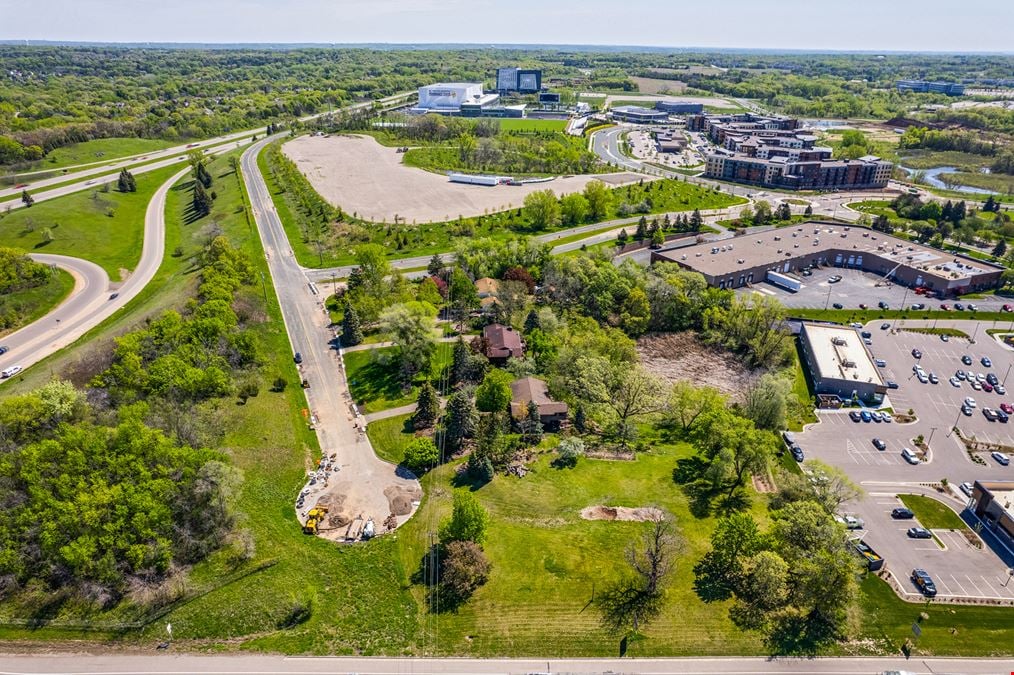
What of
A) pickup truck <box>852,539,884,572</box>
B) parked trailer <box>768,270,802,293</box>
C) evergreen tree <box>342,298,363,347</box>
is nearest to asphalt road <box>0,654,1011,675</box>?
pickup truck <box>852,539,884,572</box>

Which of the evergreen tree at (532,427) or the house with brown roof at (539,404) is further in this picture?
the house with brown roof at (539,404)

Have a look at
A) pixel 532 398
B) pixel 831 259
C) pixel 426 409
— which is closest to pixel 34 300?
pixel 426 409

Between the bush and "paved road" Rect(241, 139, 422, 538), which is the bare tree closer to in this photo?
"paved road" Rect(241, 139, 422, 538)

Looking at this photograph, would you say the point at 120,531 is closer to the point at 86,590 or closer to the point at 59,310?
the point at 86,590

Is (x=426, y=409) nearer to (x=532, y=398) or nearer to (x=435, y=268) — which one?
(x=532, y=398)

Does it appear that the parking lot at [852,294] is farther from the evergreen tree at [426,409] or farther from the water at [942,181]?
the water at [942,181]

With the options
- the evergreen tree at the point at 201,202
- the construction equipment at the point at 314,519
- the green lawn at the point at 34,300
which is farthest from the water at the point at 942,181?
the green lawn at the point at 34,300
